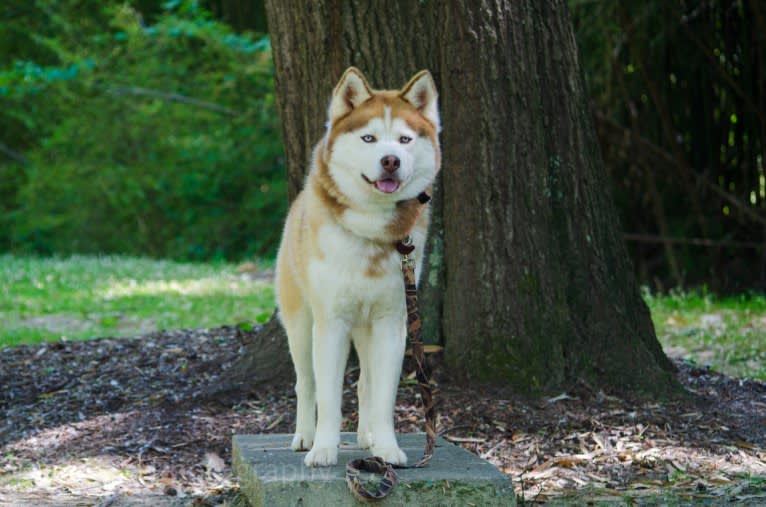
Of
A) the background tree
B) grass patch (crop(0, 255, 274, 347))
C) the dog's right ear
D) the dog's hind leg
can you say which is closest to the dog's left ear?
the dog's right ear

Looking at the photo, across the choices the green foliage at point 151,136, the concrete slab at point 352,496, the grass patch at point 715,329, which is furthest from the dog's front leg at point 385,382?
the green foliage at point 151,136

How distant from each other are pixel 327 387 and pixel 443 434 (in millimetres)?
1212

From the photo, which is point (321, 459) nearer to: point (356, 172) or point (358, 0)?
point (356, 172)

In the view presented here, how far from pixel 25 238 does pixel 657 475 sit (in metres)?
18.8

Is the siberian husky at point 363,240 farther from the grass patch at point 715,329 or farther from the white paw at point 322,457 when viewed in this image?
the grass patch at point 715,329

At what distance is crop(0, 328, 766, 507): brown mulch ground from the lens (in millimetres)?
3842

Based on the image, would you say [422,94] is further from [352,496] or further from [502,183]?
[352,496]

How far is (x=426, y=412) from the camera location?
3428mm

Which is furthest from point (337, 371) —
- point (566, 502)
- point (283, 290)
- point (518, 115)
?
point (518, 115)

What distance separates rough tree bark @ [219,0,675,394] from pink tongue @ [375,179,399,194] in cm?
149

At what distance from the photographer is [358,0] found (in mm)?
4641

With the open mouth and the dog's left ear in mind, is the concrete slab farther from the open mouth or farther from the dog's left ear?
the dog's left ear

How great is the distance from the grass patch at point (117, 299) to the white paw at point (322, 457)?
397cm

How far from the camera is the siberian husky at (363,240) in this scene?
3.26 metres
